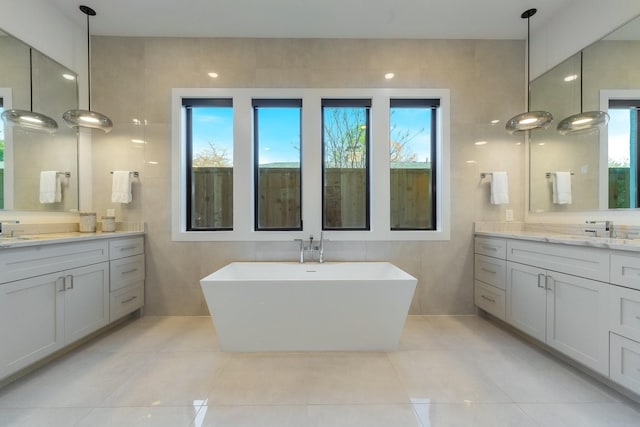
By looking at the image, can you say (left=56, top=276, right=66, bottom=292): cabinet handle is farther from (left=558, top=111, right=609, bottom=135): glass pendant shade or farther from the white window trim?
(left=558, top=111, right=609, bottom=135): glass pendant shade

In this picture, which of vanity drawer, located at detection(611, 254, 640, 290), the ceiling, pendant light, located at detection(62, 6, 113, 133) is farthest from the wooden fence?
vanity drawer, located at detection(611, 254, 640, 290)

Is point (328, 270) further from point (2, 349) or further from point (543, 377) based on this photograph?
point (2, 349)

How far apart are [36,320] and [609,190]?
165 inches

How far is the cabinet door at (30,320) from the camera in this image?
1.61m

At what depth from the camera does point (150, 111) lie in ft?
9.42

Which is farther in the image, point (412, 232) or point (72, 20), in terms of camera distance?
point (412, 232)

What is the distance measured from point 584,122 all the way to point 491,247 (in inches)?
49.3

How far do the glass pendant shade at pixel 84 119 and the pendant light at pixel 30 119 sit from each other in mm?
160

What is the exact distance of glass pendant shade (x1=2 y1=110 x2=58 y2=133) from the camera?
2.11 meters

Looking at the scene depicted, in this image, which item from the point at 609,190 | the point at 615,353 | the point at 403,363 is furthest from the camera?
the point at 609,190

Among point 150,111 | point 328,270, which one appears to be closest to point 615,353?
point 328,270

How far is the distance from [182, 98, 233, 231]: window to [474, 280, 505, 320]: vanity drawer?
2.66m

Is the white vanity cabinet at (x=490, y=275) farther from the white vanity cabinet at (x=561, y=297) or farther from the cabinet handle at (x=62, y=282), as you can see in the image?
the cabinet handle at (x=62, y=282)

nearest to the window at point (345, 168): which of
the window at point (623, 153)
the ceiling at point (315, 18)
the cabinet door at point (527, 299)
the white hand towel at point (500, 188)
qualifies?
the ceiling at point (315, 18)
